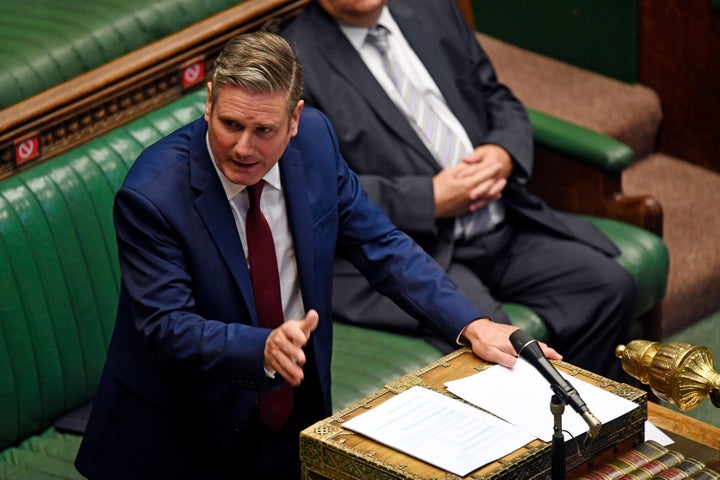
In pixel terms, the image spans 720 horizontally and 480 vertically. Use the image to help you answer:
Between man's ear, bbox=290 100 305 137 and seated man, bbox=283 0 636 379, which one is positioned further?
seated man, bbox=283 0 636 379

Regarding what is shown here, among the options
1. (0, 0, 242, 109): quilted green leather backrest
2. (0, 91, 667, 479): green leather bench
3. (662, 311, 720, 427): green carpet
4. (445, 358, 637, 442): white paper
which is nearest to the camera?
(445, 358, 637, 442): white paper

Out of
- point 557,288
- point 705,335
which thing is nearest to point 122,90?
point 557,288

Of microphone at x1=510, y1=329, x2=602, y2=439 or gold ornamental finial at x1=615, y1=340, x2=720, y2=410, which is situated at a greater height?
microphone at x1=510, y1=329, x2=602, y2=439

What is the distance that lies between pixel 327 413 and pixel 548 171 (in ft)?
4.65

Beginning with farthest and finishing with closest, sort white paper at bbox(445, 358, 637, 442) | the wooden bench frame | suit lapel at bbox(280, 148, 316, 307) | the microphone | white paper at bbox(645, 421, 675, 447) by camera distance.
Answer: the wooden bench frame < white paper at bbox(645, 421, 675, 447) < suit lapel at bbox(280, 148, 316, 307) < white paper at bbox(445, 358, 637, 442) < the microphone

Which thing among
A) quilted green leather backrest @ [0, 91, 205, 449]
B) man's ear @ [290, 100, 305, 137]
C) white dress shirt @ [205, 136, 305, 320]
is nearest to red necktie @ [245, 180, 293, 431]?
white dress shirt @ [205, 136, 305, 320]

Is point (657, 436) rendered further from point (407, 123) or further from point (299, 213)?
point (407, 123)

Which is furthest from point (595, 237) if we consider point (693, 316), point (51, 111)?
point (51, 111)

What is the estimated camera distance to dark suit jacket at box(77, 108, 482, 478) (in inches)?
95.7

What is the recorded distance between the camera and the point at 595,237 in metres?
3.71

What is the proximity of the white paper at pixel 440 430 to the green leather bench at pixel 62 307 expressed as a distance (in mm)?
718

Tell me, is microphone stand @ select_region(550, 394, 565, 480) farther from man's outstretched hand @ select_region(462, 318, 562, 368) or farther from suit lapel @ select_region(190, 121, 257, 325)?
suit lapel @ select_region(190, 121, 257, 325)

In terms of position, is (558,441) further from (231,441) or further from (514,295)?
(514,295)

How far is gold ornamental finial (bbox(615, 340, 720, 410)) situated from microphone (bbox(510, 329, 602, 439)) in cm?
46
